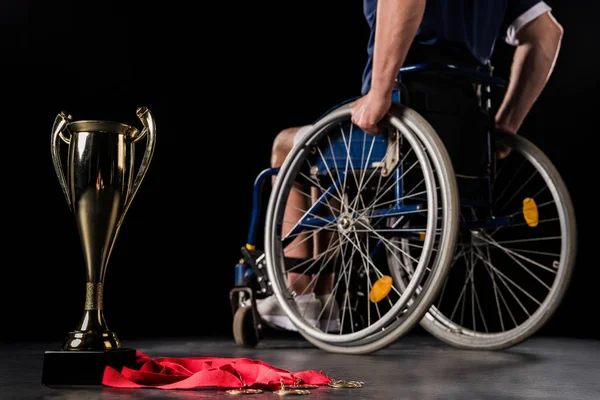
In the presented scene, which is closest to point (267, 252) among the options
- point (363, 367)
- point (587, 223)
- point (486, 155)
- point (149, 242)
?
point (363, 367)

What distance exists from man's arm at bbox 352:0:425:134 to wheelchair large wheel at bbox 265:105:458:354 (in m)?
0.05

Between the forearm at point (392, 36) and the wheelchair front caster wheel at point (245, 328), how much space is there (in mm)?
801

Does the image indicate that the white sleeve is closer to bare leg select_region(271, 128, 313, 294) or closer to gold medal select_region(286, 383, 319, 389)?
bare leg select_region(271, 128, 313, 294)

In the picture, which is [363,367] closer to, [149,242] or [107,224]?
[107,224]

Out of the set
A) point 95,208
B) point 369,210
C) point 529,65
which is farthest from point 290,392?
point 529,65

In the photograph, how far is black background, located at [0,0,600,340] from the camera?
3043 mm

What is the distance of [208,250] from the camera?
3383 millimetres

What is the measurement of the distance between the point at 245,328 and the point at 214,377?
2.98 ft

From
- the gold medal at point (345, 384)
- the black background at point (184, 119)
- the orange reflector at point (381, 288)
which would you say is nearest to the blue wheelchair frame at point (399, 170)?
the orange reflector at point (381, 288)

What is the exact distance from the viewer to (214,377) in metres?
1.26

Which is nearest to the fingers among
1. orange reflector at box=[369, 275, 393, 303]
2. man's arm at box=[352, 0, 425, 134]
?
man's arm at box=[352, 0, 425, 134]

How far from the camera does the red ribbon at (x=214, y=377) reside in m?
1.26

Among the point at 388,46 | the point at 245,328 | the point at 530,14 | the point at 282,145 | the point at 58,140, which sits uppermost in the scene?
the point at 530,14

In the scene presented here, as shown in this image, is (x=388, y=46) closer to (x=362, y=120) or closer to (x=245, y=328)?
(x=362, y=120)
